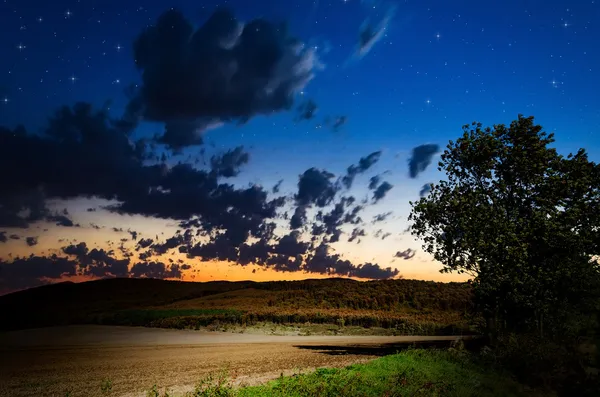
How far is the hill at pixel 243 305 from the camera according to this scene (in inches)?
2586

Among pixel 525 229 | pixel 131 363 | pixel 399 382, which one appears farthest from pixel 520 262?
pixel 131 363

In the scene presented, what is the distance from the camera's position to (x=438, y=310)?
86438mm

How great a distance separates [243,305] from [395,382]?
66.1 meters

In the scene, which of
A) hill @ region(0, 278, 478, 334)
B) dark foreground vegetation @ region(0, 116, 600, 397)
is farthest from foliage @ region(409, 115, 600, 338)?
hill @ region(0, 278, 478, 334)

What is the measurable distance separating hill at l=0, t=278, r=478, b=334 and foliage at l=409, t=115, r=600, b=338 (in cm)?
800

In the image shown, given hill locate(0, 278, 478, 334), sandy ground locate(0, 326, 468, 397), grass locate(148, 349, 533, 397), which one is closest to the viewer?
grass locate(148, 349, 533, 397)

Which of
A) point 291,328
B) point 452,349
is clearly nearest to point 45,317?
point 291,328

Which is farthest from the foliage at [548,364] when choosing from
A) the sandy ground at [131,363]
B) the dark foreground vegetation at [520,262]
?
the sandy ground at [131,363]

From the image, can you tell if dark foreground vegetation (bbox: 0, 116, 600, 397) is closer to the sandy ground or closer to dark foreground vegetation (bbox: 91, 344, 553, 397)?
dark foreground vegetation (bbox: 91, 344, 553, 397)

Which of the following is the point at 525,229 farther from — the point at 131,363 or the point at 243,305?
the point at 243,305

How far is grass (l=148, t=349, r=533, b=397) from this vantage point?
15344mm

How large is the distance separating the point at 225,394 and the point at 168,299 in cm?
9498

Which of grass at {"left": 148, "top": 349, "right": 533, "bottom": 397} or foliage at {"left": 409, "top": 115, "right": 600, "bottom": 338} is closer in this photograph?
grass at {"left": 148, "top": 349, "right": 533, "bottom": 397}

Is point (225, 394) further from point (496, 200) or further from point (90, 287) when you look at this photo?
point (90, 287)
